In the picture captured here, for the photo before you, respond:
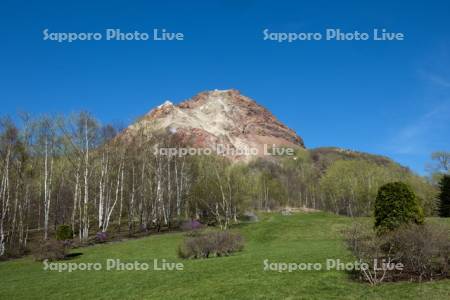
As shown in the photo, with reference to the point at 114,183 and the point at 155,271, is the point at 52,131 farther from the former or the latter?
the point at 155,271

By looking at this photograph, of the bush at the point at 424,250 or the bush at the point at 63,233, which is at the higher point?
the bush at the point at 424,250

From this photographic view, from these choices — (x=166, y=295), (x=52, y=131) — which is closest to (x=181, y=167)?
(x=52, y=131)

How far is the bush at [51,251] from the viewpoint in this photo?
103ft

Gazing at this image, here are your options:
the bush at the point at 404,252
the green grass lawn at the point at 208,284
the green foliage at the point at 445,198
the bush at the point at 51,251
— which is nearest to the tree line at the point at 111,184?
the bush at the point at 51,251

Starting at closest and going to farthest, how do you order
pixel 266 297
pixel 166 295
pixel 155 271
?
1. pixel 266 297
2. pixel 166 295
3. pixel 155 271

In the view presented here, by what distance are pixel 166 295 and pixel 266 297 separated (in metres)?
4.49

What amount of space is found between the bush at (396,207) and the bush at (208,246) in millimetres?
10986

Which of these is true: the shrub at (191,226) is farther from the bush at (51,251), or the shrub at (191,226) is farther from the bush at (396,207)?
the bush at (396,207)

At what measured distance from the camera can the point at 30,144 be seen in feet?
149

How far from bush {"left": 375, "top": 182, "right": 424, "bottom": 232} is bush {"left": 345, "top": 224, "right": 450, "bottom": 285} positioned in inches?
231

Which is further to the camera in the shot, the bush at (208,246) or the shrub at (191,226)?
the shrub at (191,226)

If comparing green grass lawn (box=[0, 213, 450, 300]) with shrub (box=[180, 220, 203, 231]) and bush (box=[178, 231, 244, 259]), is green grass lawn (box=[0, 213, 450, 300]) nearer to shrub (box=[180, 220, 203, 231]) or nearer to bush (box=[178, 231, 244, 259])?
bush (box=[178, 231, 244, 259])

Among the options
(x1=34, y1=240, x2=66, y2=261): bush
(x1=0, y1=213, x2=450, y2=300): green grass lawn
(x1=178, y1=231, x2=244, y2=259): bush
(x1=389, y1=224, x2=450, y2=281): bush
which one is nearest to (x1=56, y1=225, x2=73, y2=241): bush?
(x1=34, y1=240, x2=66, y2=261): bush

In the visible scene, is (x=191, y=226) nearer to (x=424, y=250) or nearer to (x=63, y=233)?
(x=63, y=233)
